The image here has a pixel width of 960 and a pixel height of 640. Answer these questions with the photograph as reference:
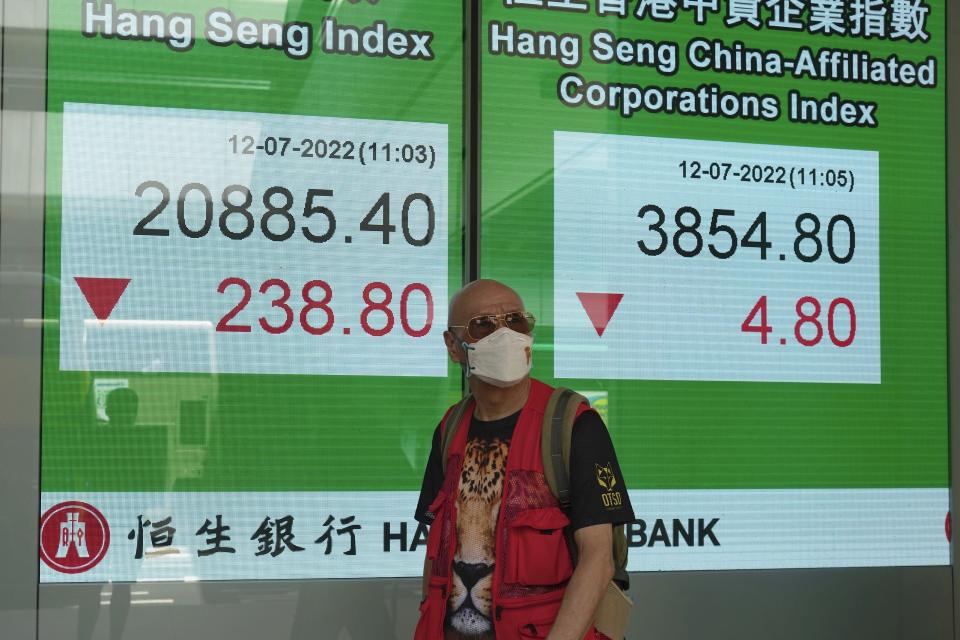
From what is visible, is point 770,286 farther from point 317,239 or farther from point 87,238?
point 87,238

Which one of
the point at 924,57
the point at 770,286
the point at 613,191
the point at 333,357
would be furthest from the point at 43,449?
the point at 924,57

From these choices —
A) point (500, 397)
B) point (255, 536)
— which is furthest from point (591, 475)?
point (255, 536)

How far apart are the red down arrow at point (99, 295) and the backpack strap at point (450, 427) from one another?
190 cm

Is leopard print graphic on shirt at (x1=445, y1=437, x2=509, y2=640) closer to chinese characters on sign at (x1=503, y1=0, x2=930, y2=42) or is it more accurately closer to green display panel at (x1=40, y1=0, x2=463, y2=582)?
green display panel at (x1=40, y1=0, x2=463, y2=582)

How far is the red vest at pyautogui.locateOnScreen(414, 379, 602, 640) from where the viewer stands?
299 cm

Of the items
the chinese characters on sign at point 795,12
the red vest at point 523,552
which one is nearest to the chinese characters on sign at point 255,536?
the red vest at point 523,552

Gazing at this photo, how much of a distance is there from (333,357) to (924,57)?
10.6ft

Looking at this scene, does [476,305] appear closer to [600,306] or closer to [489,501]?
[489,501]

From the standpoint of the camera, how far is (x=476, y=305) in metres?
3.23

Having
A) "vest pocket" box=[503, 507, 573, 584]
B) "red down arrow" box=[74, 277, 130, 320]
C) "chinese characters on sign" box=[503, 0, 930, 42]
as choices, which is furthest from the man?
"chinese characters on sign" box=[503, 0, 930, 42]

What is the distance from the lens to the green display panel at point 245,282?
4.66 m

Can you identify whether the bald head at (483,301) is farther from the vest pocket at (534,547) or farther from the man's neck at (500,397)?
the vest pocket at (534,547)

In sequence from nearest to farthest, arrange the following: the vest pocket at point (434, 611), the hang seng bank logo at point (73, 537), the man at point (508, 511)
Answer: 1. the man at point (508, 511)
2. the vest pocket at point (434, 611)
3. the hang seng bank logo at point (73, 537)

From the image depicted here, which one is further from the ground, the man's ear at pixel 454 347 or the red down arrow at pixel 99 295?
the red down arrow at pixel 99 295
